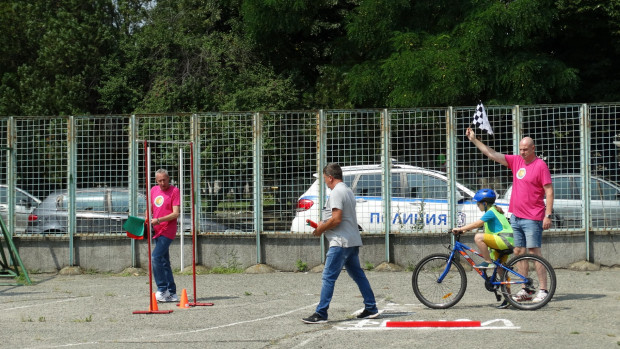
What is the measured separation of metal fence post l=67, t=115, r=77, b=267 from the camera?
16.6 metres

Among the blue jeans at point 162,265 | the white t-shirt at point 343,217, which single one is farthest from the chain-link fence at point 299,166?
the white t-shirt at point 343,217

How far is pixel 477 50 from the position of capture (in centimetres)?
2592

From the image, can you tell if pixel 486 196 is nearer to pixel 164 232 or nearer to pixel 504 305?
pixel 504 305

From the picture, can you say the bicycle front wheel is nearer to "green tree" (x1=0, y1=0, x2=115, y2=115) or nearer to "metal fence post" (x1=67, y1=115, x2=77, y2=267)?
"metal fence post" (x1=67, y1=115, x2=77, y2=267)

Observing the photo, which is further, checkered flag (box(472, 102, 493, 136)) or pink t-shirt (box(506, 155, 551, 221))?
checkered flag (box(472, 102, 493, 136))

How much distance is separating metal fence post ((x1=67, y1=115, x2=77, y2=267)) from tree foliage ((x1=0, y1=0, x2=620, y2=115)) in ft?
38.5

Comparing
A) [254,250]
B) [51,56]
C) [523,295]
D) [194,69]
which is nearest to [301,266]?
[254,250]

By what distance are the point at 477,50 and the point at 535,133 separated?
10.5 metres

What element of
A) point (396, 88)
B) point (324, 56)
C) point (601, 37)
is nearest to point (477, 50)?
point (396, 88)

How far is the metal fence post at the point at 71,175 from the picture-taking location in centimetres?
1656

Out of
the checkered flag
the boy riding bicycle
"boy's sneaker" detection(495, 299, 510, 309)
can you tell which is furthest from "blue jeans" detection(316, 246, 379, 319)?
the checkered flag

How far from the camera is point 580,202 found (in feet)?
51.7

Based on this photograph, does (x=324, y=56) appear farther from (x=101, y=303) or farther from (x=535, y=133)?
(x=101, y=303)

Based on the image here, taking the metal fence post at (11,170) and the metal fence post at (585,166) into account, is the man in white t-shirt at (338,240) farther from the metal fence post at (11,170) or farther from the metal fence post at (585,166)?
the metal fence post at (11,170)
